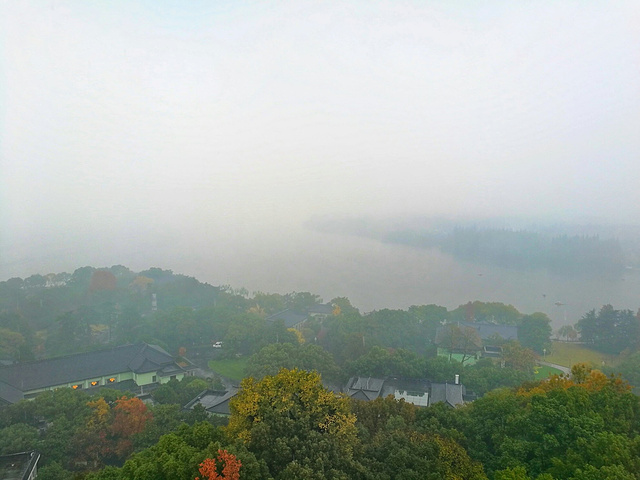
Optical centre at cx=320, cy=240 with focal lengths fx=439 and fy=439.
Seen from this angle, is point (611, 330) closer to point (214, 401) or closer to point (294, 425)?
point (214, 401)

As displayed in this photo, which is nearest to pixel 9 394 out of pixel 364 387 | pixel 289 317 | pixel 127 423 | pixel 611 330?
pixel 127 423

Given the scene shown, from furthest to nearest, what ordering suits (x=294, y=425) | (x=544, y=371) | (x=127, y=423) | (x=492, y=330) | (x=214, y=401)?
1. (x=492, y=330)
2. (x=544, y=371)
3. (x=214, y=401)
4. (x=127, y=423)
5. (x=294, y=425)

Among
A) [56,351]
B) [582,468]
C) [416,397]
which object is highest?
[582,468]

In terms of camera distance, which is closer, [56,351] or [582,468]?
[582,468]

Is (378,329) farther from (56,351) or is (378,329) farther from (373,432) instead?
(56,351)

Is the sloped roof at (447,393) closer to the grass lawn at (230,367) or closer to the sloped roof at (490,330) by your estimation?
the sloped roof at (490,330)

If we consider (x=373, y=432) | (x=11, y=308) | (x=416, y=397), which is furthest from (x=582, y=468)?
(x=11, y=308)
